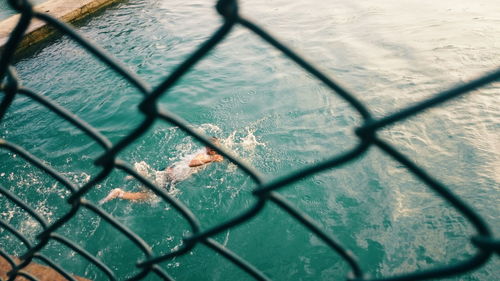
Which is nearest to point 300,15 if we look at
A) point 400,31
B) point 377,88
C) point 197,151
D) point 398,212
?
point 400,31

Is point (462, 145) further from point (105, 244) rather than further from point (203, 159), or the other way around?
point (105, 244)

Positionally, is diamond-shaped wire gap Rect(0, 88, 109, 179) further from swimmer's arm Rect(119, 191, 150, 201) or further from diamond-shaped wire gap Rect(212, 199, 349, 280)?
diamond-shaped wire gap Rect(212, 199, 349, 280)

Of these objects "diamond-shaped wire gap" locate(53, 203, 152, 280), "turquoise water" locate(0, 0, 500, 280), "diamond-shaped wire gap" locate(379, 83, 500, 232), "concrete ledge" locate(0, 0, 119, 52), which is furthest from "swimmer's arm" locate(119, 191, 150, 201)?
"concrete ledge" locate(0, 0, 119, 52)

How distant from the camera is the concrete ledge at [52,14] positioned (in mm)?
9227

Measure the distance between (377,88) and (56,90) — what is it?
23.9 ft

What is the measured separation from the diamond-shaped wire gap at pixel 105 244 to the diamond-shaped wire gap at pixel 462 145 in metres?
4.11

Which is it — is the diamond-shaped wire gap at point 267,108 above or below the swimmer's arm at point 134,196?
above

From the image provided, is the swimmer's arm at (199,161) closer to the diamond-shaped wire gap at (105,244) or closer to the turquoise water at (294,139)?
the turquoise water at (294,139)

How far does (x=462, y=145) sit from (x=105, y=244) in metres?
5.40

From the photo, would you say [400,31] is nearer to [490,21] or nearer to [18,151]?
[490,21]

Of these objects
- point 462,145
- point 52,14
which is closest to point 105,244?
point 462,145

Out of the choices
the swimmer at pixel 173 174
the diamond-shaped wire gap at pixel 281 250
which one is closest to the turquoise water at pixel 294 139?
the diamond-shaped wire gap at pixel 281 250

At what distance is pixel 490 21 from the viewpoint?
7.81 meters

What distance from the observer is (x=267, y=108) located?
626 cm
